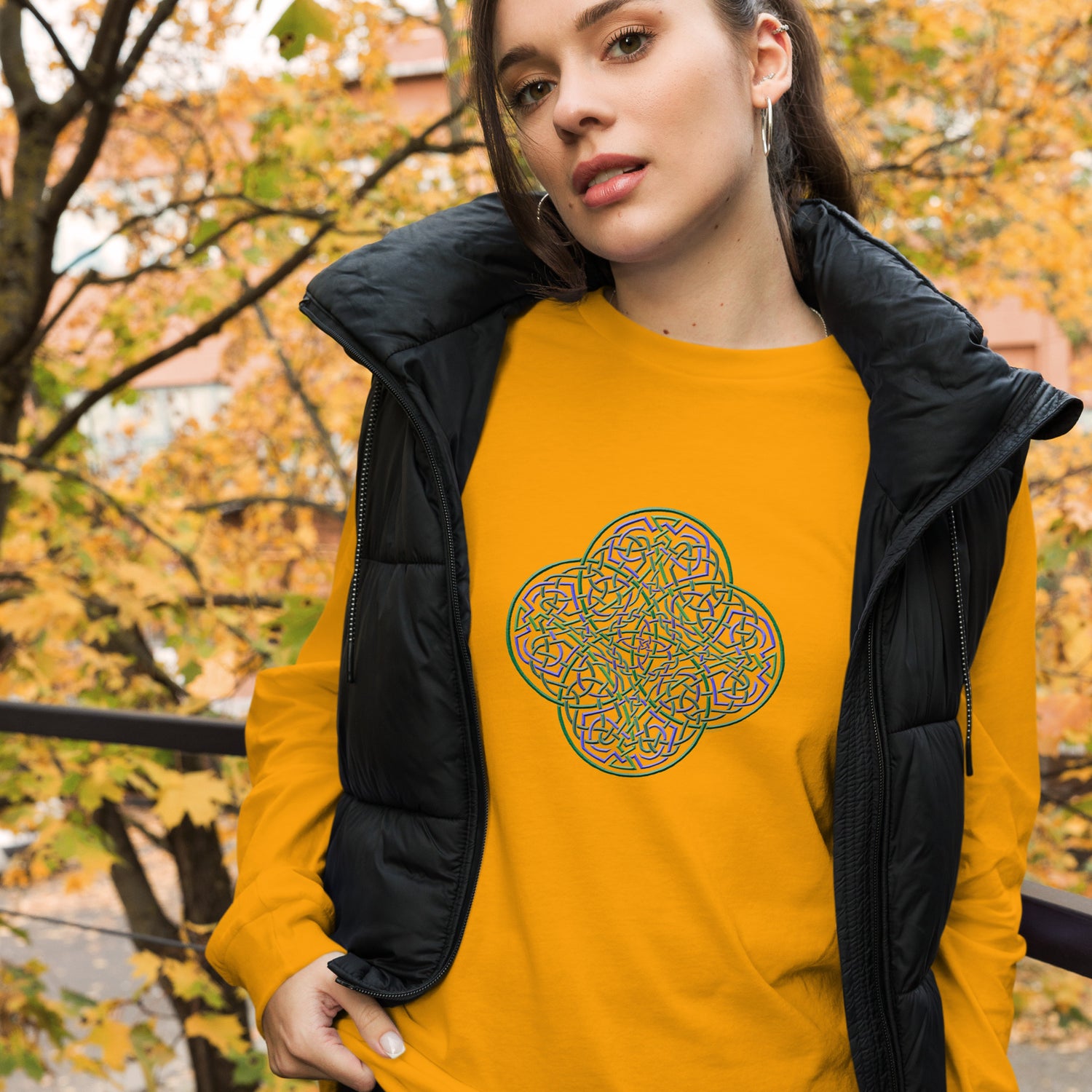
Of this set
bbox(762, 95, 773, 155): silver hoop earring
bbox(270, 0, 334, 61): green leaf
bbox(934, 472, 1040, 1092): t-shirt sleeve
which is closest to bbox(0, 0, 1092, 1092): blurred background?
bbox(270, 0, 334, 61): green leaf

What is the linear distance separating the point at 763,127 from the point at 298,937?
1187mm

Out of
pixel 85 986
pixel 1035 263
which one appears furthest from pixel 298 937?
pixel 85 986

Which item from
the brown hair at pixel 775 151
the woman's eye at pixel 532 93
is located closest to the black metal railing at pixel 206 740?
the brown hair at pixel 775 151

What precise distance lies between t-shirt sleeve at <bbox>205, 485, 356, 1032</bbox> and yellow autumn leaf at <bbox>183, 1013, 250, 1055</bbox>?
3190 millimetres

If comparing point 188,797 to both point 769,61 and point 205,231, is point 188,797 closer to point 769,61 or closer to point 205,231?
point 205,231

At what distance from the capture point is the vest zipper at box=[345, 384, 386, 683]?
4.62 ft

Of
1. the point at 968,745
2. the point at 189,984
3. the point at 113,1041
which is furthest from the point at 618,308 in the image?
the point at 189,984

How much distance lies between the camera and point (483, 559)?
4.38 ft

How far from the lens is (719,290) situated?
148 cm

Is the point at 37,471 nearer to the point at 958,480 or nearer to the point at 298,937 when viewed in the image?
the point at 298,937

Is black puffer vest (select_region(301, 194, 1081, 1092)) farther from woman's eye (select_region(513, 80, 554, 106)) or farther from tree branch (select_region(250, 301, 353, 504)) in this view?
tree branch (select_region(250, 301, 353, 504))

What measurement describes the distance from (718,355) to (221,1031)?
387 cm

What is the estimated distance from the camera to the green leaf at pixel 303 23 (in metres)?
2.04

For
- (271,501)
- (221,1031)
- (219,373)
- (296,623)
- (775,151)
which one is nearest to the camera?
(775,151)
